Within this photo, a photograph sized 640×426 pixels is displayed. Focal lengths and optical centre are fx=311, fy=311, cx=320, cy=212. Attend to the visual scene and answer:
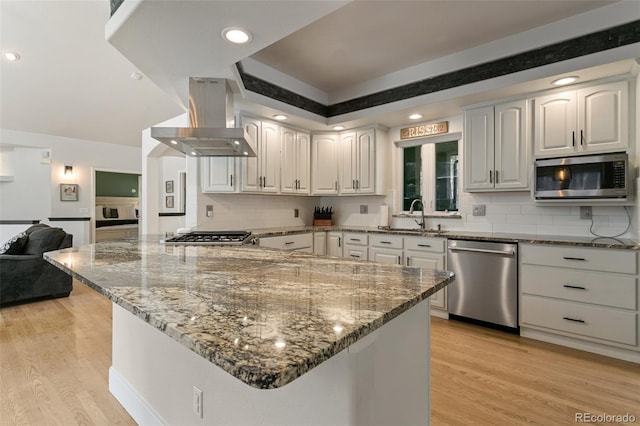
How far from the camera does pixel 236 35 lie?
183 centimetres

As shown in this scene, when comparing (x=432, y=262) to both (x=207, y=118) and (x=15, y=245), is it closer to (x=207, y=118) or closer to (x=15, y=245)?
(x=207, y=118)

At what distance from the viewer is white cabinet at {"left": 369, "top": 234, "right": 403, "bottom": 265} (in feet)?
11.7

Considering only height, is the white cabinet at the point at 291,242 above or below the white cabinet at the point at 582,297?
above

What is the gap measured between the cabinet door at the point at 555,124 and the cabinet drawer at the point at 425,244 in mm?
1259

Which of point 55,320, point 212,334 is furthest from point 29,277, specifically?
point 212,334

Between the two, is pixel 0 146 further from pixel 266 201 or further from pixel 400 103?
pixel 400 103

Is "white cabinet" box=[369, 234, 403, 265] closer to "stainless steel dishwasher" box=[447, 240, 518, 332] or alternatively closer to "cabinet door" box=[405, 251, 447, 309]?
"cabinet door" box=[405, 251, 447, 309]

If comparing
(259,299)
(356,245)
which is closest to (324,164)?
(356,245)

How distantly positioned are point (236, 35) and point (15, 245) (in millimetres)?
4204

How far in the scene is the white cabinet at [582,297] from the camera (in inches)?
93.3

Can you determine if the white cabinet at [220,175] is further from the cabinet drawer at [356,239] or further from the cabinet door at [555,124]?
the cabinet door at [555,124]

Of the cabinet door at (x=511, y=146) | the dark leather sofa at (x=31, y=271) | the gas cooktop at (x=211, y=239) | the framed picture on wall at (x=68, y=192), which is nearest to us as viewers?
the gas cooktop at (x=211, y=239)

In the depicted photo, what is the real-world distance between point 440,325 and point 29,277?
4.88 m


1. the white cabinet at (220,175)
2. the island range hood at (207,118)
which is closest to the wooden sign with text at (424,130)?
the white cabinet at (220,175)
